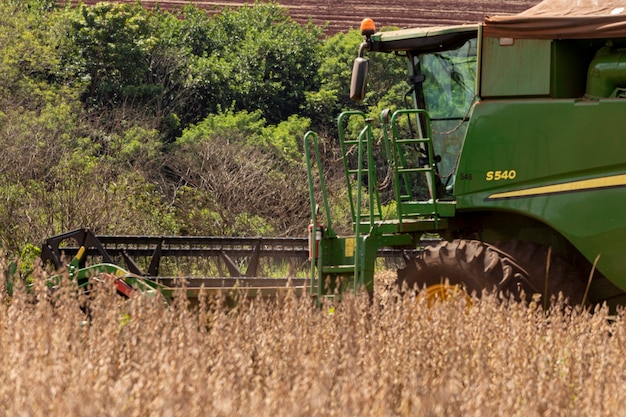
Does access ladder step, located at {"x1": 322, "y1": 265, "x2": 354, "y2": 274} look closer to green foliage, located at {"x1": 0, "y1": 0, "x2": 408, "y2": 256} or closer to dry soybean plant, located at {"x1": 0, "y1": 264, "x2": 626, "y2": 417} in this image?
dry soybean plant, located at {"x1": 0, "y1": 264, "x2": 626, "y2": 417}

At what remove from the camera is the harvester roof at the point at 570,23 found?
751 centimetres

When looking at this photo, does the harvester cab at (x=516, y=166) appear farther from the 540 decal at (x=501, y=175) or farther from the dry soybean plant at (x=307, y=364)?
the dry soybean plant at (x=307, y=364)

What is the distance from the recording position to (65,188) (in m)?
17.2

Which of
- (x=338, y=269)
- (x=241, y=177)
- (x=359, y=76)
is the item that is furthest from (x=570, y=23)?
(x=241, y=177)

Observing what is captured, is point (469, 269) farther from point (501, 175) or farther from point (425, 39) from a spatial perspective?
point (425, 39)

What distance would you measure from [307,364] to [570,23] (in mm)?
4128

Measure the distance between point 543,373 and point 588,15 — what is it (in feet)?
11.8

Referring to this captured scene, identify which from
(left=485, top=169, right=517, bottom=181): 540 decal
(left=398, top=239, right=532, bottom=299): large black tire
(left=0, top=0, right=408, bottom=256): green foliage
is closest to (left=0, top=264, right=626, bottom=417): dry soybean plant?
(left=398, top=239, right=532, bottom=299): large black tire

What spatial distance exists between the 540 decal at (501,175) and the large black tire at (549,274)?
0.47 metres

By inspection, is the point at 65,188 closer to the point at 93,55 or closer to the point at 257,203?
the point at 257,203

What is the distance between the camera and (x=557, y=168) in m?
7.62

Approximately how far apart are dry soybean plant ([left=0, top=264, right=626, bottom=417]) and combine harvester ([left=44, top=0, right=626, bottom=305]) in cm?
124

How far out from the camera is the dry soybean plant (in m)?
3.84

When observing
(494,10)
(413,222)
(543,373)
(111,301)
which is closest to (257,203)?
(413,222)
